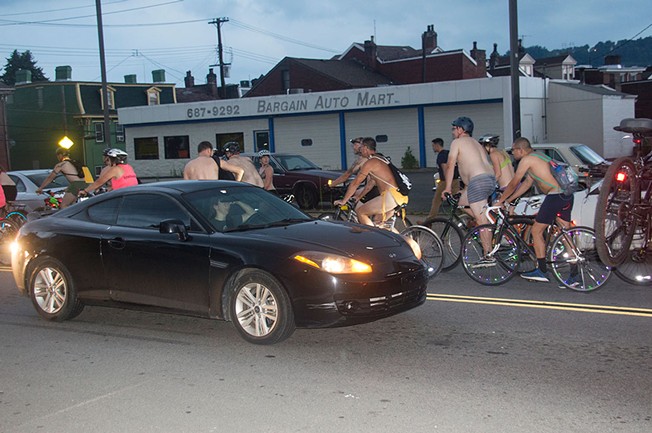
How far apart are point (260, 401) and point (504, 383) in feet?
5.61

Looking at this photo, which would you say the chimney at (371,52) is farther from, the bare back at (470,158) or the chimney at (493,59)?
the bare back at (470,158)

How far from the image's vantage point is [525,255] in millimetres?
9273

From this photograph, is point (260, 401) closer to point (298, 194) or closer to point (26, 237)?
point (26, 237)

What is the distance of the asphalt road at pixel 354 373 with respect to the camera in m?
4.89

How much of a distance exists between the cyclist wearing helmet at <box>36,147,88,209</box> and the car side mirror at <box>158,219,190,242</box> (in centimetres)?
690

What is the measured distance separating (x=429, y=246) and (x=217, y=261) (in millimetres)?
3829

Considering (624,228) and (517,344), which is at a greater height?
(624,228)

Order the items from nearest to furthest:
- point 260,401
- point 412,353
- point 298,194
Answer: point 260,401
point 412,353
point 298,194

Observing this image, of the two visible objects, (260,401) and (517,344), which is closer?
(260,401)

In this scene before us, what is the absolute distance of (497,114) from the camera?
3675 cm

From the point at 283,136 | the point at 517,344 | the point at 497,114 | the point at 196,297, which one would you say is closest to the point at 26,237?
the point at 196,297

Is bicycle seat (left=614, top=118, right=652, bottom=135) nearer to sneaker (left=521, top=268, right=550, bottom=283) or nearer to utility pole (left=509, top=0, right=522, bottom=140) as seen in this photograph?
sneaker (left=521, top=268, right=550, bottom=283)

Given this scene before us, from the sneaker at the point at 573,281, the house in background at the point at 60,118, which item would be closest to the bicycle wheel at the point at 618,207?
the sneaker at the point at 573,281

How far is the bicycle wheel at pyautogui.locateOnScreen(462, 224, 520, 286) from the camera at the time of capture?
9.26 m
